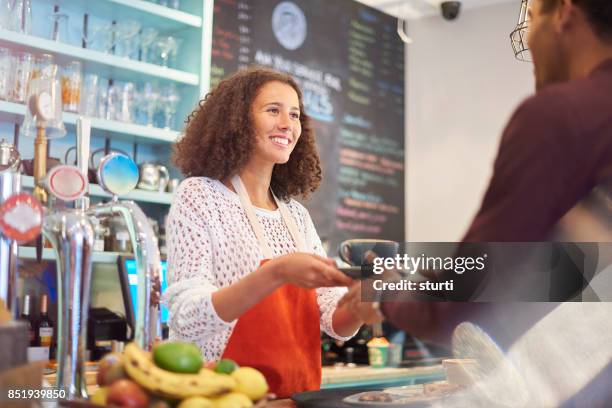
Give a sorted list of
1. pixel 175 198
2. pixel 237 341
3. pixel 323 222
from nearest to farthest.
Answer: pixel 237 341 < pixel 175 198 < pixel 323 222

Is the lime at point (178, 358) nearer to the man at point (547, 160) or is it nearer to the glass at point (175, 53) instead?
the man at point (547, 160)

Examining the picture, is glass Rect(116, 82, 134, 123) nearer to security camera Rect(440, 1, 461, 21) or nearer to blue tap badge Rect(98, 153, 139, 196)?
blue tap badge Rect(98, 153, 139, 196)

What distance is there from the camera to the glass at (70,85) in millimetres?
3223

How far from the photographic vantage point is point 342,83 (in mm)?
4797

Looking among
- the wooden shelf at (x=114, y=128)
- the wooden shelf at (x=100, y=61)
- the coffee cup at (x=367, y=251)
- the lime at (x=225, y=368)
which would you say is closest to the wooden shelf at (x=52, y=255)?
the wooden shelf at (x=114, y=128)

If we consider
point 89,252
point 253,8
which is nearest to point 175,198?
point 89,252

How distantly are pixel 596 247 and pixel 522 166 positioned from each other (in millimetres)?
262

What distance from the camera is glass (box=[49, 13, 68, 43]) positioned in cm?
340

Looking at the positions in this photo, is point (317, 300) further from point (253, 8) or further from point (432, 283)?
point (253, 8)

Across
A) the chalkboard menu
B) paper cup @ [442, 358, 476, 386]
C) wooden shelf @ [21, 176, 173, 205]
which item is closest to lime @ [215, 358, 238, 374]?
paper cup @ [442, 358, 476, 386]

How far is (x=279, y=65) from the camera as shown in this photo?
173 inches

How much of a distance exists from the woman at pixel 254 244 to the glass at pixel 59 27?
4.95 ft

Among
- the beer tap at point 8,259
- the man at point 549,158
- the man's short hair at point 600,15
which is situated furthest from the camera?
the beer tap at point 8,259

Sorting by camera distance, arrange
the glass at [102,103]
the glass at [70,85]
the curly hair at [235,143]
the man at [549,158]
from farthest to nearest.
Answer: the glass at [102,103] → the glass at [70,85] → the curly hair at [235,143] → the man at [549,158]
